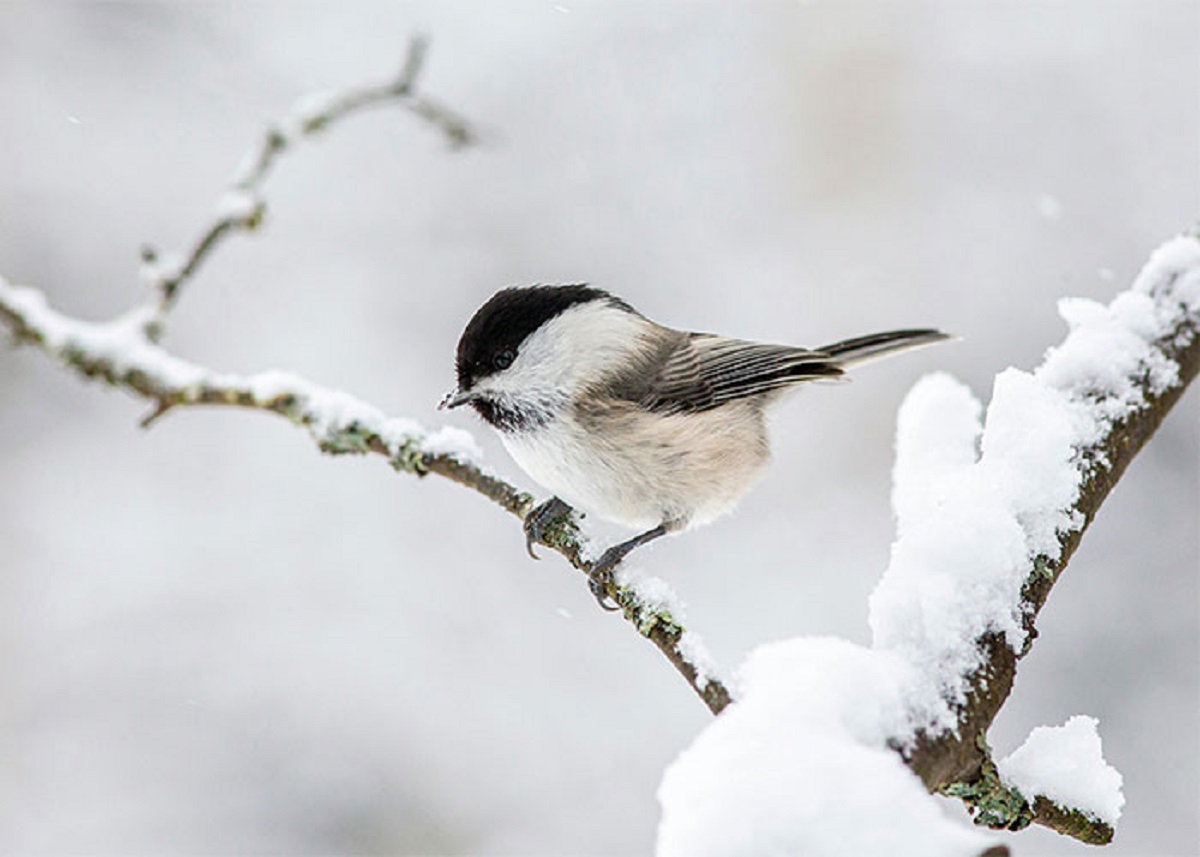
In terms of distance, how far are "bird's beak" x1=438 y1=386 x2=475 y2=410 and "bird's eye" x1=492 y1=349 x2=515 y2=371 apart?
8cm

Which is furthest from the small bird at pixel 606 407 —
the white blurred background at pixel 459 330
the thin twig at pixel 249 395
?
the white blurred background at pixel 459 330

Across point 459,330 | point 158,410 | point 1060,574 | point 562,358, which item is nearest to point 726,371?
point 562,358

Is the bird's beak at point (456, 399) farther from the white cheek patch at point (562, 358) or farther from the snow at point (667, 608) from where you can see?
the snow at point (667, 608)

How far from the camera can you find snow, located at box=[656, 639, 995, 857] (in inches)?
32.0

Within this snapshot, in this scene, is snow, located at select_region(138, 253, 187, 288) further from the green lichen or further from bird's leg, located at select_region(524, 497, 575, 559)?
the green lichen

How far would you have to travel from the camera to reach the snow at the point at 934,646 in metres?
0.83

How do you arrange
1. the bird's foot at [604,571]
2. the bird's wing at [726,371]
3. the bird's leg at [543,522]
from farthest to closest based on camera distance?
the bird's wing at [726,371] < the bird's leg at [543,522] < the bird's foot at [604,571]

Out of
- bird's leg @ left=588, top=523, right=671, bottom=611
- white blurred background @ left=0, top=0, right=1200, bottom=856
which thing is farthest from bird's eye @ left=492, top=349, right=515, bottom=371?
white blurred background @ left=0, top=0, right=1200, bottom=856

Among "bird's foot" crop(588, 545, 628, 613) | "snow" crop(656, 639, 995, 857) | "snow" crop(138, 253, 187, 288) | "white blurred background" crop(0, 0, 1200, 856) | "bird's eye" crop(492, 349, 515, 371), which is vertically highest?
"white blurred background" crop(0, 0, 1200, 856)

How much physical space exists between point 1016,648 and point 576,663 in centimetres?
415

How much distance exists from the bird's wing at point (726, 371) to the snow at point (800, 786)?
62.7 inches

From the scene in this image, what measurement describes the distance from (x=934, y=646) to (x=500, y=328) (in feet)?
4.52

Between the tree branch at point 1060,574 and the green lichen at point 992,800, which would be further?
the green lichen at point 992,800

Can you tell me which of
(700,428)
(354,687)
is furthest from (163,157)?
(700,428)
